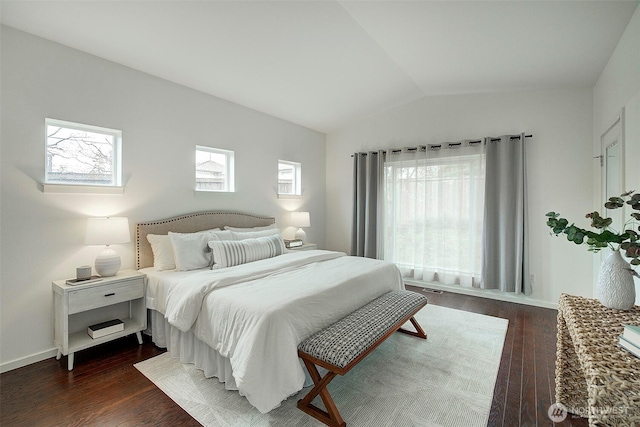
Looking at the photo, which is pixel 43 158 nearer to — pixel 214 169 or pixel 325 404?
pixel 214 169

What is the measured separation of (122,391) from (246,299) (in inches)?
42.8

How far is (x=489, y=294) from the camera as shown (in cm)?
419

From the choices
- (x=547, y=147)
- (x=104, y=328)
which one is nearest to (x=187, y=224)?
(x=104, y=328)

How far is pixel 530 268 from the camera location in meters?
3.89

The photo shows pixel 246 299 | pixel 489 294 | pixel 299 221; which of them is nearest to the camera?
pixel 246 299

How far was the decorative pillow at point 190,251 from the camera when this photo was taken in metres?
2.90

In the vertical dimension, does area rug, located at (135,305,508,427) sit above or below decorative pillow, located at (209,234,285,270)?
below

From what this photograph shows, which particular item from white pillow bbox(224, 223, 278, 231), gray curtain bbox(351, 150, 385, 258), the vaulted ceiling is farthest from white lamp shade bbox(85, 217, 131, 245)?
gray curtain bbox(351, 150, 385, 258)

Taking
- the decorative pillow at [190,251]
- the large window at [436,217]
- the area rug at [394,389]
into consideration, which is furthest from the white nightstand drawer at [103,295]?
the large window at [436,217]

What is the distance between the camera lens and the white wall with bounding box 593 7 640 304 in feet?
6.92

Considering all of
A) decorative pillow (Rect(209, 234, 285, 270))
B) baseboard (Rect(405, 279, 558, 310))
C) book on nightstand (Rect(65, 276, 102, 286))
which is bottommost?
baseboard (Rect(405, 279, 558, 310))

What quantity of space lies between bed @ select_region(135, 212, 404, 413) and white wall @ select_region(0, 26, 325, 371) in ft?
1.40

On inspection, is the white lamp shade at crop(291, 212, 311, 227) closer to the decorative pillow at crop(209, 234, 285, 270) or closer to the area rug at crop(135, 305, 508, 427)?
the decorative pillow at crop(209, 234, 285, 270)

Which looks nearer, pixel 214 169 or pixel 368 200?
pixel 214 169
